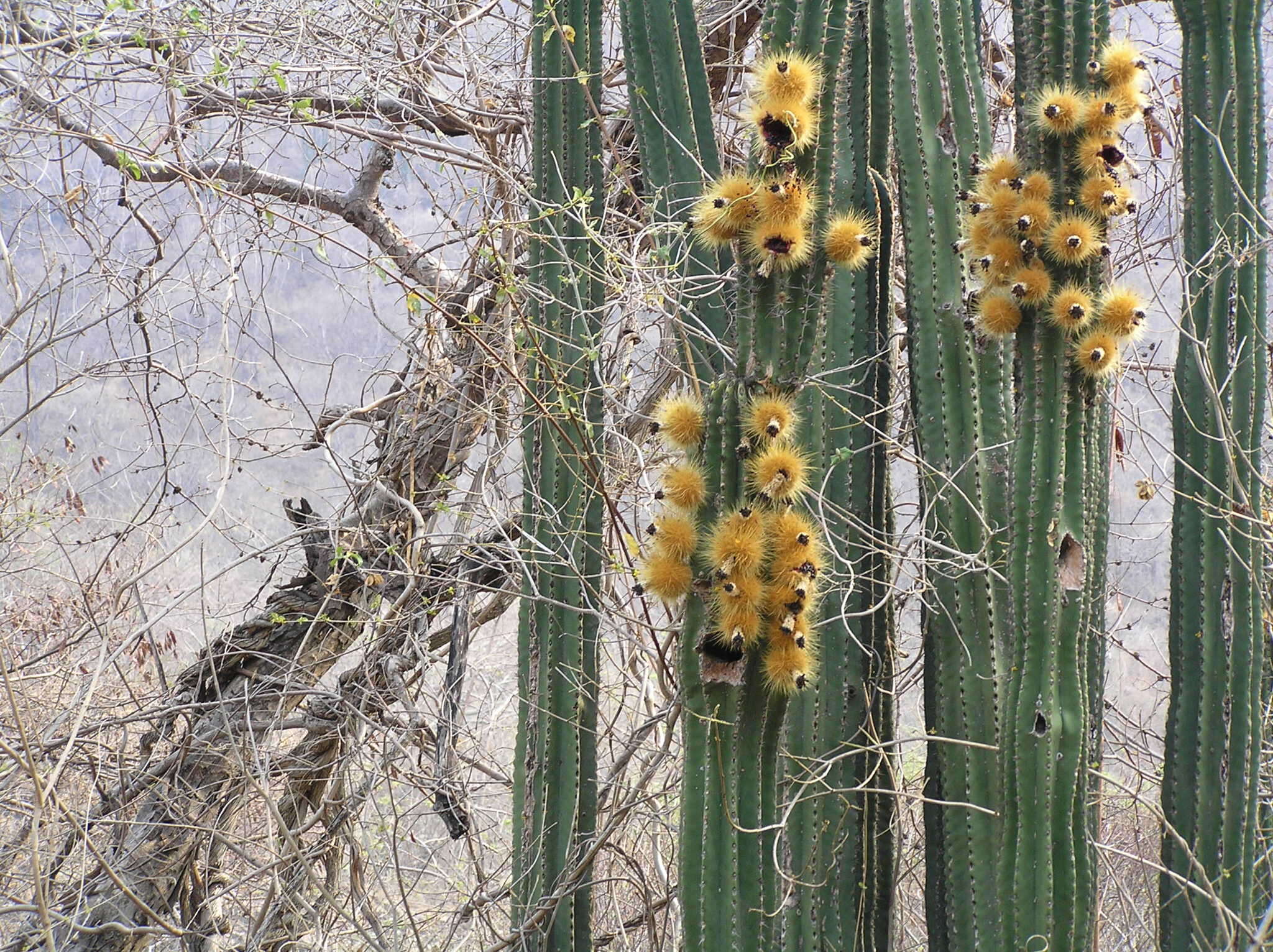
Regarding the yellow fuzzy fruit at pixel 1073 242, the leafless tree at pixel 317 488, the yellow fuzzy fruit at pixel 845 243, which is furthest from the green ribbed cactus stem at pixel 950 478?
the leafless tree at pixel 317 488

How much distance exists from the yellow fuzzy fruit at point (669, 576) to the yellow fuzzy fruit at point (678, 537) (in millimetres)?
10

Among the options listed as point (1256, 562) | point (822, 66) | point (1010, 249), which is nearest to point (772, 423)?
point (1010, 249)

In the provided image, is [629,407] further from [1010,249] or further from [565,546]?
[1010,249]

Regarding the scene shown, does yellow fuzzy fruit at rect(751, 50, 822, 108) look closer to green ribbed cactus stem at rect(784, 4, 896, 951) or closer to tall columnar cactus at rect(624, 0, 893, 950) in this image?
tall columnar cactus at rect(624, 0, 893, 950)

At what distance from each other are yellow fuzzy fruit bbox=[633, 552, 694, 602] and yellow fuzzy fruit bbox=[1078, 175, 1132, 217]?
108 centimetres

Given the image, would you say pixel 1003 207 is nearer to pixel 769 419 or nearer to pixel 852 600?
pixel 769 419

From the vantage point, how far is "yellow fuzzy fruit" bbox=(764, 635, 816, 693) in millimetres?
1818

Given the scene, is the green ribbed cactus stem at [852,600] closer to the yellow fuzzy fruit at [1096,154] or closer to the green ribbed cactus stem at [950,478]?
the green ribbed cactus stem at [950,478]

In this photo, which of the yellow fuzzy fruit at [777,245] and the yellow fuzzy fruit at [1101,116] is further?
the yellow fuzzy fruit at [1101,116]

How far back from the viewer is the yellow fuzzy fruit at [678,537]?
6.13 ft

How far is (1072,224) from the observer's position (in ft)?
6.89

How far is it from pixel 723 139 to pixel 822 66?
140 cm

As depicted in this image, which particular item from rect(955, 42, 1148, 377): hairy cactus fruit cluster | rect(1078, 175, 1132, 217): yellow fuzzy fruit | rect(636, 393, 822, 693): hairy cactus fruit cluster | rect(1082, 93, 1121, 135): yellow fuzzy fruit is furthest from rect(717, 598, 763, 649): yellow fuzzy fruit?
rect(1082, 93, 1121, 135): yellow fuzzy fruit

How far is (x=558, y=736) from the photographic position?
2.53 m
